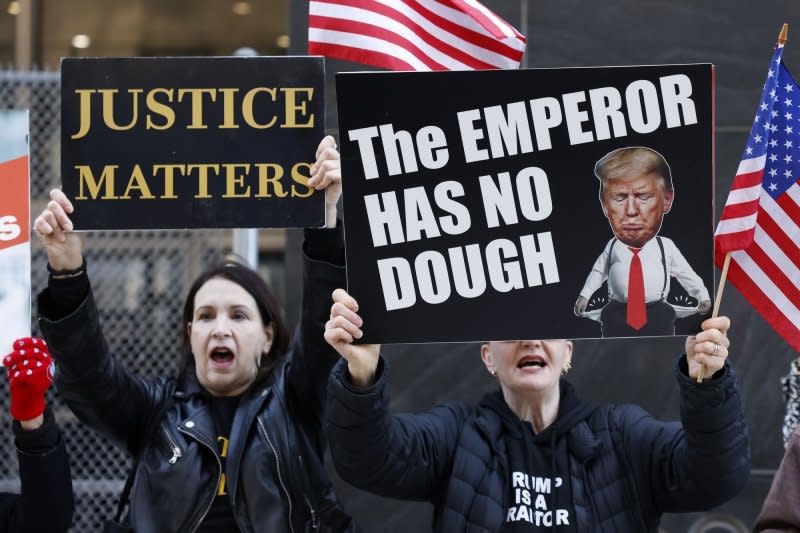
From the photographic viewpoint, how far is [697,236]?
3826 mm

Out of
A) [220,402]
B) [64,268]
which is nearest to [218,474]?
[220,402]

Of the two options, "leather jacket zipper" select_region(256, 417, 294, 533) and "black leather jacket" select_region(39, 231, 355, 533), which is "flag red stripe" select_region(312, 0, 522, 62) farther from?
"leather jacket zipper" select_region(256, 417, 294, 533)

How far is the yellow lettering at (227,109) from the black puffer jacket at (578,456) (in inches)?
36.5

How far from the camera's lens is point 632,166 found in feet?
12.7

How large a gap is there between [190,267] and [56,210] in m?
2.30

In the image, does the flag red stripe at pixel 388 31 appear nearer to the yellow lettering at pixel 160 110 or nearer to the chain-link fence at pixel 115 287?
the yellow lettering at pixel 160 110

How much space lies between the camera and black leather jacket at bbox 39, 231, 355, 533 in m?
4.18

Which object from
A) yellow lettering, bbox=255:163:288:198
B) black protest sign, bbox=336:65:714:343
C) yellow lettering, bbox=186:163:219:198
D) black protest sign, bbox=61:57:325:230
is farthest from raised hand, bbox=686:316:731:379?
yellow lettering, bbox=186:163:219:198

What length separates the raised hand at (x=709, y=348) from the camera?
370 cm

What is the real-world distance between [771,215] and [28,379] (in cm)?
247

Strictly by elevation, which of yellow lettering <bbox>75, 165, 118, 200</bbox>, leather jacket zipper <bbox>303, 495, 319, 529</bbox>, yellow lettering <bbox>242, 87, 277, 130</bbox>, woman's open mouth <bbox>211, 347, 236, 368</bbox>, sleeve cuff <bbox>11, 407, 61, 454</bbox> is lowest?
leather jacket zipper <bbox>303, 495, 319, 529</bbox>

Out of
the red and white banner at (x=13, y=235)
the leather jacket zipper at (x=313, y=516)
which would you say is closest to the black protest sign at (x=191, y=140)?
the red and white banner at (x=13, y=235)

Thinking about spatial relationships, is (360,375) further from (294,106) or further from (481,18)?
(481,18)

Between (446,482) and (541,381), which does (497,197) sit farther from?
(446,482)
